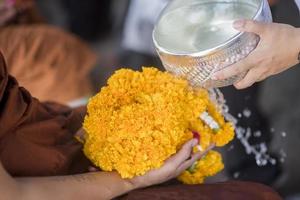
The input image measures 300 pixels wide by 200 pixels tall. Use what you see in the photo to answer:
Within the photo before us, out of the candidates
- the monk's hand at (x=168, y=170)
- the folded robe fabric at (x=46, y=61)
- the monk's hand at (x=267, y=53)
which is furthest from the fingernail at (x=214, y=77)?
the folded robe fabric at (x=46, y=61)

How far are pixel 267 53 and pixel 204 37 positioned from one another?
0.13 m

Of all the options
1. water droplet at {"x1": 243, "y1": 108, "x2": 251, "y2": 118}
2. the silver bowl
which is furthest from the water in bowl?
water droplet at {"x1": 243, "y1": 108, "x2": 251, "y2": 118}

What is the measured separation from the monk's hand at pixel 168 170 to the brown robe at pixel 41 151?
0.02 m

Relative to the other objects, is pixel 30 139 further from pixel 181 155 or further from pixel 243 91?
pixel 243 91

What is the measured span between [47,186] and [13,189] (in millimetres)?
72

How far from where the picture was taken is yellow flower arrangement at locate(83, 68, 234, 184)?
104 cm

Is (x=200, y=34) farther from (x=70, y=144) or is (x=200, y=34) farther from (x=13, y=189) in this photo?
(x=13, y=189)

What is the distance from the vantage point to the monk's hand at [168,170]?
1.09 m

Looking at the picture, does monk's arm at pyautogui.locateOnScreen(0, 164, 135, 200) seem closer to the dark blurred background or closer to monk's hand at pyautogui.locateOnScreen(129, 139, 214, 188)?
monk's hand at pyautogui.locateOnScreen(129, 139, 214, 188)

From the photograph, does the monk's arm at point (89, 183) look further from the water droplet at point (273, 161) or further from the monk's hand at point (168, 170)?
the water droplet at point (273, 161)

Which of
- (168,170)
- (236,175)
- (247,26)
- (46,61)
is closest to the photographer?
(247,26)

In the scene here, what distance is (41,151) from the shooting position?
107 cm

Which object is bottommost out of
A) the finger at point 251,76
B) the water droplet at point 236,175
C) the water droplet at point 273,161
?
the water droplet at point 236,175

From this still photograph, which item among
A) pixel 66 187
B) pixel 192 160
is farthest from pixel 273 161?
pixel 66 187
